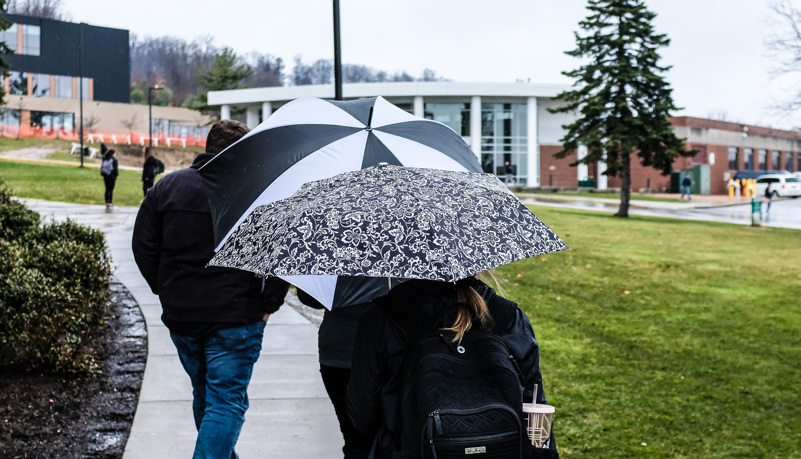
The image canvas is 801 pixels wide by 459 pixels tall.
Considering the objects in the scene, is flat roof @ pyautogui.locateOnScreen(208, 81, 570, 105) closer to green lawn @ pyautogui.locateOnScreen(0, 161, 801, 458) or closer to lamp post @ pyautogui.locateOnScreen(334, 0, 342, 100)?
green lawn @ pyautogui.locateOnScreen(0, 161, 801, 458)

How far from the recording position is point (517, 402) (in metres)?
2.35

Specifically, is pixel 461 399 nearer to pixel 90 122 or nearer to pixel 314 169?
pixel 314 169

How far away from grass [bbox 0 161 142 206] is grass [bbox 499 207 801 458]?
16.0 m

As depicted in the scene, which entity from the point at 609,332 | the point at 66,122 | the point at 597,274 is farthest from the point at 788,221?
the point at 66,122

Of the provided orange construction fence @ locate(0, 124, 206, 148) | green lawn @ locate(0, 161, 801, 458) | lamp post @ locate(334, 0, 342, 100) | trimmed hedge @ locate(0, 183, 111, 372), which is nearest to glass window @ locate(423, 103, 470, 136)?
orange construction fence @ locate(0, 124, 206, 148)

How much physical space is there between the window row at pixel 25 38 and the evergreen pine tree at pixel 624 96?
63.1 metres

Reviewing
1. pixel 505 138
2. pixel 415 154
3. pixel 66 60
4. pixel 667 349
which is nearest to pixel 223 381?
pixel 415 154

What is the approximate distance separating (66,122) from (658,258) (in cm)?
7280

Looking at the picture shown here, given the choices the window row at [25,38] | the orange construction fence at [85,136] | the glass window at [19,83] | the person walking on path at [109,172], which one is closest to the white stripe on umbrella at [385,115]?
the person walking on path at [109,172]

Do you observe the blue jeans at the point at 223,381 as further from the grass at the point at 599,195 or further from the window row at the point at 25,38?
the window row at the point at 25,38

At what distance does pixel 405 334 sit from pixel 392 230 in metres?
0.33

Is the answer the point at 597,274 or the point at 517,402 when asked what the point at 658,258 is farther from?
the point at 517,402

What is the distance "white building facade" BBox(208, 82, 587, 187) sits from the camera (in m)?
58.6

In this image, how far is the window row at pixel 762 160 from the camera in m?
70.6
